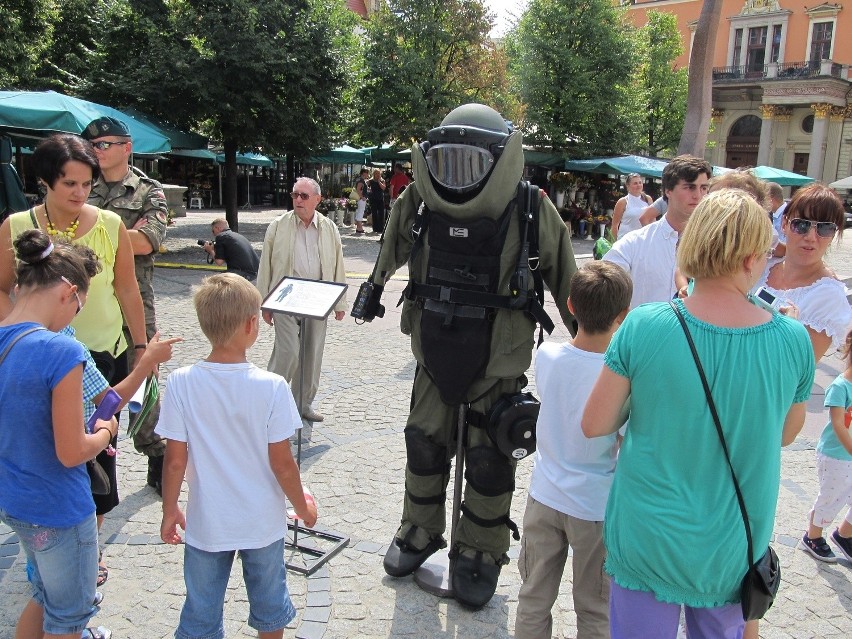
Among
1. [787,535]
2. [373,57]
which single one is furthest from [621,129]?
[787,535]

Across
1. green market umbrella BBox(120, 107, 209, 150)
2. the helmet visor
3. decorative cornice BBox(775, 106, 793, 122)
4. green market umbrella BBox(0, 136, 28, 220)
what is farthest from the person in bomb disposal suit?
decorative cornice BBox(775, 106, 793, 122)

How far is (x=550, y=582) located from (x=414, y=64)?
18583 mm

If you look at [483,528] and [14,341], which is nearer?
[14,341]

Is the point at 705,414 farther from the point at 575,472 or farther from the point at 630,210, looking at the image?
the point at 630,210

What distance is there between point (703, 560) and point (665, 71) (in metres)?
35.4

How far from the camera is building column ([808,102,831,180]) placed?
130 ft

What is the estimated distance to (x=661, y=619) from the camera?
6.14ft

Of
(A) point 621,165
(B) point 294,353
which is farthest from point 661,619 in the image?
(A) point 621,165

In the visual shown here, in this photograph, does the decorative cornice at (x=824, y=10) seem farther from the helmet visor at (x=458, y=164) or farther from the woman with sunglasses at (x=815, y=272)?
the helmet visor at (x=458, y=164)

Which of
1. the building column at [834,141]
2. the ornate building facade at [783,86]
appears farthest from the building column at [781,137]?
the building column at [834,141]

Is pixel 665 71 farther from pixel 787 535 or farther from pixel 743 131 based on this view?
pixel 787 535

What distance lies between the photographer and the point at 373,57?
65.3ft

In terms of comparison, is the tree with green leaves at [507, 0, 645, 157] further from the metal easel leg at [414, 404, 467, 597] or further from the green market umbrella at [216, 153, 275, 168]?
the metal easel leg at [414, 404, 467, 597]

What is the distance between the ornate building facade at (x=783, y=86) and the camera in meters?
40.0
